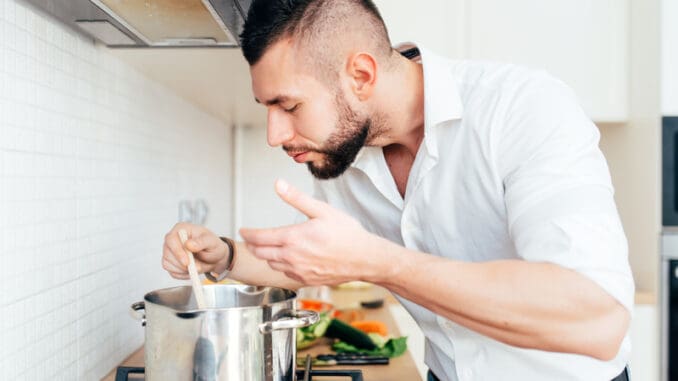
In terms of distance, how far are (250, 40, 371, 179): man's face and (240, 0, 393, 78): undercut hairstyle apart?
0.05 feet

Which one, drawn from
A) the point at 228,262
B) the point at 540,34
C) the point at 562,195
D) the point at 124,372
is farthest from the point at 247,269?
the point at 540,34

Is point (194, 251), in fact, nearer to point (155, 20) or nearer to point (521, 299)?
point (155, 20)

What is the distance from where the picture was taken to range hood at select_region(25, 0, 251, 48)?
88cm

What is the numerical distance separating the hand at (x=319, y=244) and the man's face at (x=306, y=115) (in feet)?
0.86

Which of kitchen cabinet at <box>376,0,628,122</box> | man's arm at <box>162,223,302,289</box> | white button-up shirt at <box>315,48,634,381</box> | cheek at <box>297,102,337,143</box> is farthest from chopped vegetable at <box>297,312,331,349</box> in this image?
kitchen cabinet at <box>376,0,628,122</box>

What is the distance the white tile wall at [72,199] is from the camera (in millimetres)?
816

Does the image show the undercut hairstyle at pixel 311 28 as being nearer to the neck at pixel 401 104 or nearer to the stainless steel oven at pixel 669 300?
the neck at pixel 401 104

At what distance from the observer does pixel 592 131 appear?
0.83 m

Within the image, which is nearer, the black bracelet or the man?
the man

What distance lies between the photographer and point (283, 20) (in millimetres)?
908

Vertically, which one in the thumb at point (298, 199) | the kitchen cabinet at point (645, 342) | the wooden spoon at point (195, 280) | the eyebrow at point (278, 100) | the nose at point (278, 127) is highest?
the eyebrow at point (278, 100)

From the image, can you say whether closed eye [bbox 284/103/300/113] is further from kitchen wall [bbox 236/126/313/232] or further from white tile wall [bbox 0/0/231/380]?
kitchen wall [bbox 236/126/313/232]

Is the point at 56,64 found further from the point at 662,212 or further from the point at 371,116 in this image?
the point at 662,212

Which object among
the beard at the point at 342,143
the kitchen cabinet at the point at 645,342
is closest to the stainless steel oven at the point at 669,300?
the kitchen cabinet at the point at 645,342
